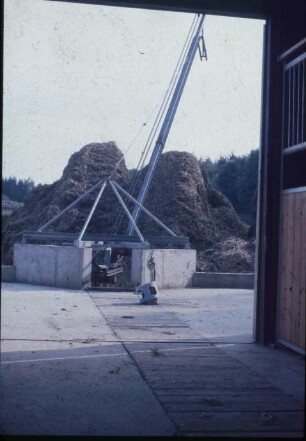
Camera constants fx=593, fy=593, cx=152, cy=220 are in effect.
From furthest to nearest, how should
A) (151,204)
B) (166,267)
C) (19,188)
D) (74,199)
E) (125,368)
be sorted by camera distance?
(19,188) → (151,204) → (74,199) → (166,267) → (125,368)

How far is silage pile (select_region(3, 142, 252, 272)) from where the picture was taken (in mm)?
28281

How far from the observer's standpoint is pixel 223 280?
52.0 ft

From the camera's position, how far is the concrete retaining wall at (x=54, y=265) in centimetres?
1451

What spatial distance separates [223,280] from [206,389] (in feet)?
35.5

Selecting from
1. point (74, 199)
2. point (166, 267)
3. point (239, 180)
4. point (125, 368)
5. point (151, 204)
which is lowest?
point (125, 368)

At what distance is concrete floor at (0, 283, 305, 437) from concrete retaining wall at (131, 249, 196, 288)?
14.4ft

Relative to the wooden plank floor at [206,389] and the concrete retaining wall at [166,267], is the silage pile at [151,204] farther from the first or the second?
the wooden plank floor at [206,389]

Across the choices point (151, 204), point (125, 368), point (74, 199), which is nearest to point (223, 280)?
point (125, 368)

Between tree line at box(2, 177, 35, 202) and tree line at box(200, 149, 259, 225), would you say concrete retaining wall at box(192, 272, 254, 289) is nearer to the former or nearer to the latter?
tree line at box(2, 177, 35, 202)

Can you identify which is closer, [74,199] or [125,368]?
[125,368]

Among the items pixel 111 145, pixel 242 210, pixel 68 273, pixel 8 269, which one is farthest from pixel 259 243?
pixel 242 210

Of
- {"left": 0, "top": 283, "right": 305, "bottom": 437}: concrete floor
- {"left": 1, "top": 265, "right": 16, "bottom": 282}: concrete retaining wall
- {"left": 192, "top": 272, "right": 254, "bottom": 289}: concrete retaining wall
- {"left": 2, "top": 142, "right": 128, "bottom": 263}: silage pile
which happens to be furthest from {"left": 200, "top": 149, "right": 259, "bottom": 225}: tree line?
{"left": 0, "top": 283, "right": 305, "bottom": 437}: concrete floor

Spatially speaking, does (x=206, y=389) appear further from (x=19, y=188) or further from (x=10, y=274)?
(x=19, y=188)

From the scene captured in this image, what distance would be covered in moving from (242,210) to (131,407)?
3532cm
